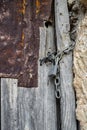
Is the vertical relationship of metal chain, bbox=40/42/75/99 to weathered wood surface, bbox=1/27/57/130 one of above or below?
above

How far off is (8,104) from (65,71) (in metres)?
0.35

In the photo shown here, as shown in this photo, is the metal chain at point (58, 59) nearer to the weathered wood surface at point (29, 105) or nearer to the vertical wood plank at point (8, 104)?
the weathered wood surface at point (29, 105)

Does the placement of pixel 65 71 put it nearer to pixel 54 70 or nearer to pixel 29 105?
pixel 54 70

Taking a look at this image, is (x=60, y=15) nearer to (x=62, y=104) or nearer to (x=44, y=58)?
(x=44, y=58)

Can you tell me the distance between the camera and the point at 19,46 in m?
2.03

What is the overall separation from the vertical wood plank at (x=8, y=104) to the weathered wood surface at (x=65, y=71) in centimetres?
25

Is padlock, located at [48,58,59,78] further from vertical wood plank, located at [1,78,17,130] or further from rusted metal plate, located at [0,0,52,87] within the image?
vertical wood plank, located at [1,78,17,130]

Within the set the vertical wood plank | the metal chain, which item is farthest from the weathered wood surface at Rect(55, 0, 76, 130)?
the vertical wood plank

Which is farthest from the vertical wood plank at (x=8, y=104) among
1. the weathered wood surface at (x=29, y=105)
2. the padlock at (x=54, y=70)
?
the padlock at (x=54, y=70)

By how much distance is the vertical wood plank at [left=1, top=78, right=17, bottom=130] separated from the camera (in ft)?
6.49

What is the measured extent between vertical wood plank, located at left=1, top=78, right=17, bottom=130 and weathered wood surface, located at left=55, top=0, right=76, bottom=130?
0.83ft

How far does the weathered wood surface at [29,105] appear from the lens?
199 centimetres

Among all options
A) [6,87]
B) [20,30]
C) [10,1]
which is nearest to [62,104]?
[6,87]

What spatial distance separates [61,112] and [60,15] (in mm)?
523
